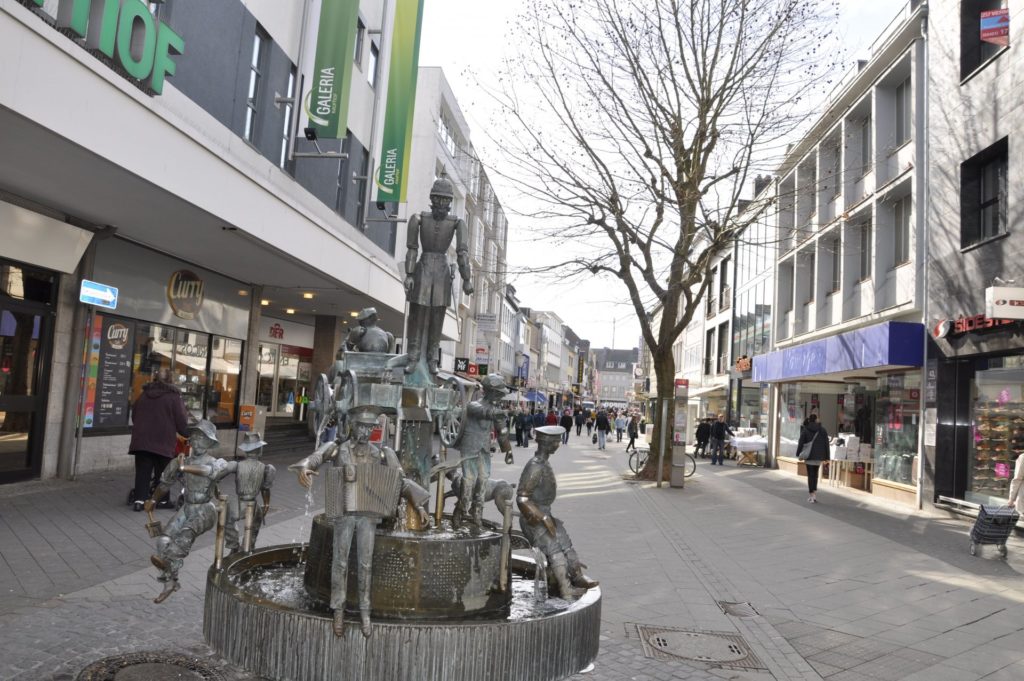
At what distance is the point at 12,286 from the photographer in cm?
1133

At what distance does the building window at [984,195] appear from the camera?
1417 centimetres

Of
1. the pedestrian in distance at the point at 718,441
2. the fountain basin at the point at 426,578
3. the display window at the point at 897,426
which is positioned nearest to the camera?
the fountain basin at the point at 426,578

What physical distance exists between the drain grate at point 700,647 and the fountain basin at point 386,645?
1.49m

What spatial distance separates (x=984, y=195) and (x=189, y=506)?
1533cm

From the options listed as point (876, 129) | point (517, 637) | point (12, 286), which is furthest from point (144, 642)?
point (876, 129)

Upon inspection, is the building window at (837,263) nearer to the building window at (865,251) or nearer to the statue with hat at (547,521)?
the building window at (865,251)

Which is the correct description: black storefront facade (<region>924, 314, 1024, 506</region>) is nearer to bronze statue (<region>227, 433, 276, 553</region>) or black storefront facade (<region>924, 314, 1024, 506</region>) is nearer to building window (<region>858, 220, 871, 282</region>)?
building window (<region>858, 220, 871, 282</region>)

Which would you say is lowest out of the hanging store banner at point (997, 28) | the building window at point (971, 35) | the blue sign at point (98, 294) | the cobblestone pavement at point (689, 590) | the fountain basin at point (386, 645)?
the cobblestone pavement at point (689, 590)

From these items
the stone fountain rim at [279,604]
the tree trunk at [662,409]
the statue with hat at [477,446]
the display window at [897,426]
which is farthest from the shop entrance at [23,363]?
the display window at [897,426]

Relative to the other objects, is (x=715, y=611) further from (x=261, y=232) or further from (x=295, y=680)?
(x=261, y=232)

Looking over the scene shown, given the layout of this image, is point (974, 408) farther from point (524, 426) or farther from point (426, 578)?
point (524, 426)

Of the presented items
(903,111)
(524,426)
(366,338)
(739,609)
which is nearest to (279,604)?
(366,338)

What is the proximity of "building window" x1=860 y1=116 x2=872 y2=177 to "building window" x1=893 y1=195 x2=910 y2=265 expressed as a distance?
1.78 m

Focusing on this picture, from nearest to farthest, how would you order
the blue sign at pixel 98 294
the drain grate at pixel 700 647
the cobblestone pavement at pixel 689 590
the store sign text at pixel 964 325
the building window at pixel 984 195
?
the cobblestone pavement at pixel 689 590
the drain grate at pixel 700 647
the blue sign at pixel 98 294
the store sign text at pixel 964 325
the building window at pixel 984 195
